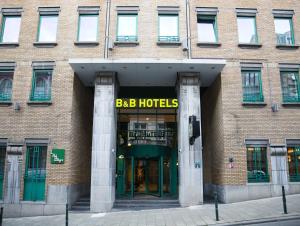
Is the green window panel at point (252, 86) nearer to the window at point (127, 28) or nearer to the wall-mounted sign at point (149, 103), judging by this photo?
the wall-mounted sign at point (149, 103)

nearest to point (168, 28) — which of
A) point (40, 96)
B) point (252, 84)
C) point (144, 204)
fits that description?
point (252, 84)

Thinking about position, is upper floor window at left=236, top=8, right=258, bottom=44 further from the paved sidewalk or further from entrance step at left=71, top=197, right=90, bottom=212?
entrance step at left=71, top=197, right=90, bottom=212

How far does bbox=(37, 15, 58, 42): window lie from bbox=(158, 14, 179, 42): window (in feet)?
21.2

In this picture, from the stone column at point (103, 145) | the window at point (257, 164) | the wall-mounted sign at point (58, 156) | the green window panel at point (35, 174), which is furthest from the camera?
the window at point (257, 164)

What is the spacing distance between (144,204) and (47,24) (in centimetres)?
1224

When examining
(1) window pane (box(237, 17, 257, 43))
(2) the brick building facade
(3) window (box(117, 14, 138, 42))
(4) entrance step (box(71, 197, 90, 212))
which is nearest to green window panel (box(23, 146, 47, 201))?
(2) the brick building facade

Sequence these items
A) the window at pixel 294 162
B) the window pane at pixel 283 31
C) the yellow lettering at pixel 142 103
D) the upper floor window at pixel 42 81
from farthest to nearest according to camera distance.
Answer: the window pane at pixel 283 31 < the yellow lettering at pixel 142 103 < the upper floor window at pixel 42 81 < the window at pixel 294 162

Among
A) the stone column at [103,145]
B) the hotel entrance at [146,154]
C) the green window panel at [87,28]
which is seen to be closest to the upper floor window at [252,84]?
the hotel entrance at [146,154]

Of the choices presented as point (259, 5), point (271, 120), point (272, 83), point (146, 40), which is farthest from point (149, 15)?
point (271, 120)

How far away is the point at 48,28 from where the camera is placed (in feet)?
Answer: 53.4

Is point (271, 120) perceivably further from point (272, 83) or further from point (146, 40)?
point (146, 40)

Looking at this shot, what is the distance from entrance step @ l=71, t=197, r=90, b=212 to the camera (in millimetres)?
14328

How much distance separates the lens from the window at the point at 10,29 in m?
16.3

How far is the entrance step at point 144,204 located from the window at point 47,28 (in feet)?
34.3
